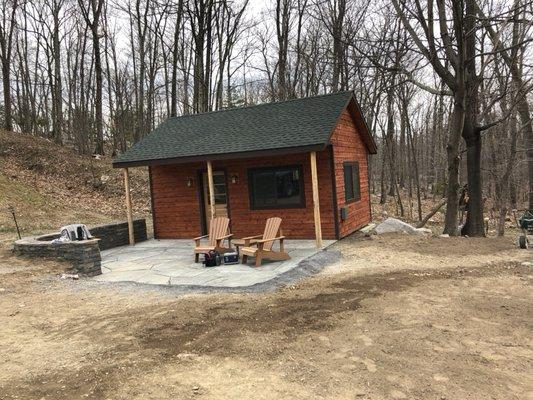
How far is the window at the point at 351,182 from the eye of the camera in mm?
11414

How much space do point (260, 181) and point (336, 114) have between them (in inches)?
97.4

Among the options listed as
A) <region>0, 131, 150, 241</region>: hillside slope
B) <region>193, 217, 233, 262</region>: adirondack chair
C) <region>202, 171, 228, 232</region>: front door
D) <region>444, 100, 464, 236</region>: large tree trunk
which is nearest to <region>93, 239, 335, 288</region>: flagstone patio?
<region>193, 217, 233, 262</region>: adirondack chair

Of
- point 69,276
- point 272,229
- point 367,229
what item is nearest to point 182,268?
point 272,229

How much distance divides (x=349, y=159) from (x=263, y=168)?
2.48 meters

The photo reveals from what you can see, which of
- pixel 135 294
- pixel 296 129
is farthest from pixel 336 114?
pixel 135 294

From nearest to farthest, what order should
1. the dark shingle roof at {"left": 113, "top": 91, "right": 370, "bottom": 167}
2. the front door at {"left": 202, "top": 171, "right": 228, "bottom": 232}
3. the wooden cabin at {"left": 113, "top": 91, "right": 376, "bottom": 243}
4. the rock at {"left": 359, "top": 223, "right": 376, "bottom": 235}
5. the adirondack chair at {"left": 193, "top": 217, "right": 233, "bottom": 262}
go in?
the adirondack chair at {"left": 193, "top": 217, "right": 233, "bottom": 262} → the dark shingle roof at {"left": 113, "top": 91, "right": 370, "bottom": 167} → the wooden cabin at {"left": 113, "top": 91, "right": 376, "bottom": 243} → the rock at {"left": 359, "top": 223, "right": 376, "bottom": 235} → the front door at {"left": 202, "top": 171, "right": 228, "bottom": 232}

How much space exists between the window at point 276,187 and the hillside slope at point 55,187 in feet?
22.5

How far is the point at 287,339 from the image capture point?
4.37m

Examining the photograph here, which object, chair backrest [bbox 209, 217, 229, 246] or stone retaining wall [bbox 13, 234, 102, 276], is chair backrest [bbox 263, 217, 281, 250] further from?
stone retaining wall [bbox 13, 234, 102, 276]

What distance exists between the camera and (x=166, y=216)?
12.4 metres

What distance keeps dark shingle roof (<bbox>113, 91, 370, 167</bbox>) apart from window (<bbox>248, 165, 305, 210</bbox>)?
37.0 inches

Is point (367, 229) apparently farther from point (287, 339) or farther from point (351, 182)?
point (287, 339)

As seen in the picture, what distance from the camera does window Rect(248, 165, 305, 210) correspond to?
1074 centimetres

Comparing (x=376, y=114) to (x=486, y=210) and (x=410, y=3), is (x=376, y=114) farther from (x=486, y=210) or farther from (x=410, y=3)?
(x=410, y=3)
